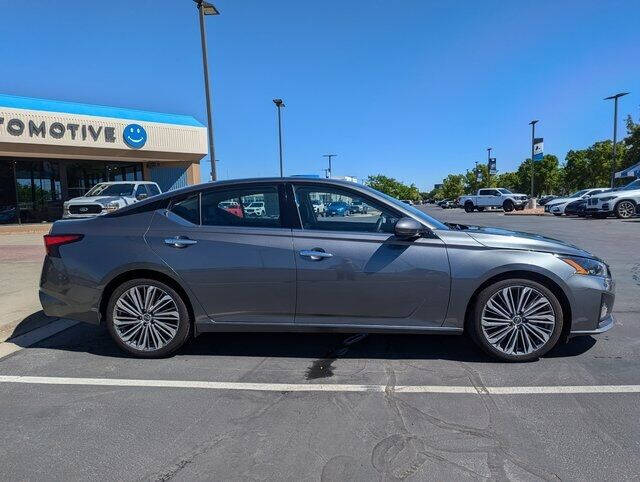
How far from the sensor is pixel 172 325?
445 cm

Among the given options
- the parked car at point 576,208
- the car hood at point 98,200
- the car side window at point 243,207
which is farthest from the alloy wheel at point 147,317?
the parked car at point 576,208

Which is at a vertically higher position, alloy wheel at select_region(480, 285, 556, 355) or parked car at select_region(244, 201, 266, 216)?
parked car at select_region(244, 201, 266, 216)

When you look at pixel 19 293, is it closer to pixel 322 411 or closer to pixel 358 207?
pixel 358 207

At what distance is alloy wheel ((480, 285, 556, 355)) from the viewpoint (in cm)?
414

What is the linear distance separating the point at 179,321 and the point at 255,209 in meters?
1.23

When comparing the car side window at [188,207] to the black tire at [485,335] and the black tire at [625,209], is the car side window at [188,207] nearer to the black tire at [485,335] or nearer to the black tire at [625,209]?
the black tire at [485,335]

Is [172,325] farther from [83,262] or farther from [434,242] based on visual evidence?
[434,242]

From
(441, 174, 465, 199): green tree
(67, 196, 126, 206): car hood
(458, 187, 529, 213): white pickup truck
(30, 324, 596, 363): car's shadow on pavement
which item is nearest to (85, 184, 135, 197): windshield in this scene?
(67, 196, 126, 206): car hood

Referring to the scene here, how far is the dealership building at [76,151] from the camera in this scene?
22.5 meters

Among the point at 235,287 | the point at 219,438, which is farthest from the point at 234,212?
the point at 219,438

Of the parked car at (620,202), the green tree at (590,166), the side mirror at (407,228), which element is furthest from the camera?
the green tree at (590,166)

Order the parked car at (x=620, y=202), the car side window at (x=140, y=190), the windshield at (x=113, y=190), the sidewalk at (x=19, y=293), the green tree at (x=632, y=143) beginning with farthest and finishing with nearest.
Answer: the green tree at (x=632, y=143), the parked car at (x=620, y=202), the car side window at (x=140, y=190), the windshield at (x=113, y=190), the sidewalk at (x=19, y=293)

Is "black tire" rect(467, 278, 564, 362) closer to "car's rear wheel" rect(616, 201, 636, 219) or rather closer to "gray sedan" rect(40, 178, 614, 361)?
"gray sedan" rect(40, 178, 614, 361)

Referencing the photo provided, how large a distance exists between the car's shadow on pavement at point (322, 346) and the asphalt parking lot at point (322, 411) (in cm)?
3
